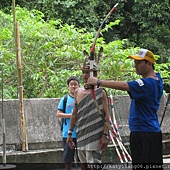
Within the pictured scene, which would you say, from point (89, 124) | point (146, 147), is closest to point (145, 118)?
point (146, 147)

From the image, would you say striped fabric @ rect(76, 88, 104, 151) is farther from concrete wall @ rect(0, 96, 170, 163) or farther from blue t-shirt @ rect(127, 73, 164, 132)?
concrete wall @ rect(0, 96, 170, 163)

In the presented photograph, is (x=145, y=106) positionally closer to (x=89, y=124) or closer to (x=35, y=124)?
(x=89, y=124)

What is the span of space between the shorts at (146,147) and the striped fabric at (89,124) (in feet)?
2.86

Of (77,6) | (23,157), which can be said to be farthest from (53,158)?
(77,6)

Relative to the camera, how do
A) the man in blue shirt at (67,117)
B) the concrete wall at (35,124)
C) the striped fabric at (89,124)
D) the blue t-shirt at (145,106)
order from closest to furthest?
the blue t-shirt at (145,106) < the striped fabric at (89,124) < the man in blue shirt at (67,117) < the concrete wall at (35,124)

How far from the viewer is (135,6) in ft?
55.9

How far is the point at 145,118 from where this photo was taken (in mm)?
4910

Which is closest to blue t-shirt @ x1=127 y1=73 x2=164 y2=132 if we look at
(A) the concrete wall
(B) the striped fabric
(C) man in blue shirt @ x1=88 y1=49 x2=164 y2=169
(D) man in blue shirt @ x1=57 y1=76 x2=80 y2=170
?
(C) man in blue shirt @ x1=88 y1=49 x2=164 y2=169

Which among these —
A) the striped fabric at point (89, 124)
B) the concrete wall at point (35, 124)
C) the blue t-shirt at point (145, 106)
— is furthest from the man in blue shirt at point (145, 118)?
the concrete wall at point (35, 124)

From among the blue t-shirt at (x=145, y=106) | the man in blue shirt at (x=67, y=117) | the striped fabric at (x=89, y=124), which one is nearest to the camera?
the blue t-shirt at (x=145, y=106)

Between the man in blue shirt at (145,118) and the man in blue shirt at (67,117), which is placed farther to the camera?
the man in blue shirt at (67,117)

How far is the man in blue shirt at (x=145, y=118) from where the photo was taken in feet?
16.0

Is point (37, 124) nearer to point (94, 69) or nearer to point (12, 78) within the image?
point (12, 78)

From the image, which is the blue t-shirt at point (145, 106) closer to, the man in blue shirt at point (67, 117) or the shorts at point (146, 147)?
the shorts at point (146, 147)
